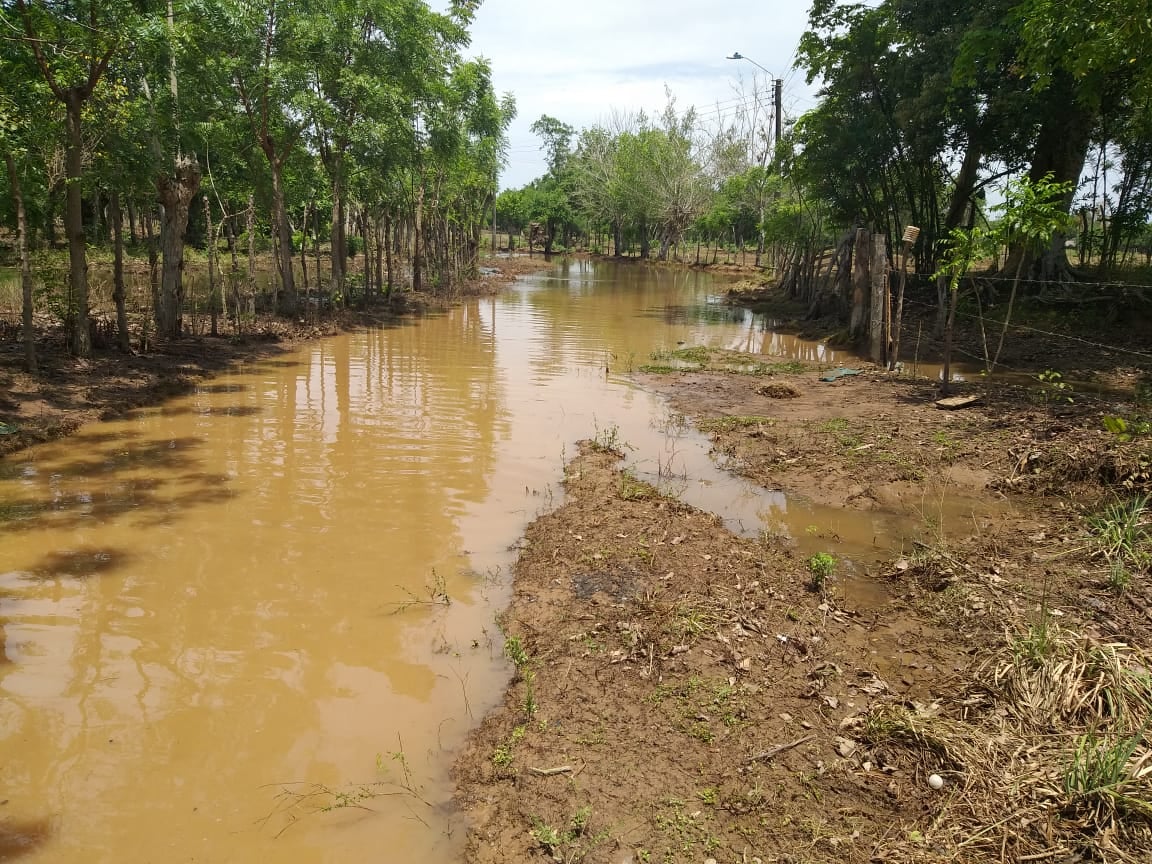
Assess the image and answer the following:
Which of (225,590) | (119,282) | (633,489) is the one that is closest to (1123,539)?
(633,489)

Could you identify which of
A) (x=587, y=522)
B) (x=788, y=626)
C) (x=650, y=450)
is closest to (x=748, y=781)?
(x=788, y=626)

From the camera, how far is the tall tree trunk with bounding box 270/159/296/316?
53.1ft

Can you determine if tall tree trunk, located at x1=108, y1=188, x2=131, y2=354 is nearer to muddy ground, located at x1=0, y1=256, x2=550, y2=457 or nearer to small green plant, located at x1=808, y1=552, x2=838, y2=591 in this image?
muddy ground, located at x1=0, y1=256, x2=550, y2=457

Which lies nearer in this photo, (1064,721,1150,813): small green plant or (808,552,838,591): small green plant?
(1064,721,1150,813): small green plant

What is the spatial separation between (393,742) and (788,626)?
2.47 metres

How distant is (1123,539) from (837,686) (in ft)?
8.44

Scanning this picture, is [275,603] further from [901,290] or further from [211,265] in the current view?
[211,265]

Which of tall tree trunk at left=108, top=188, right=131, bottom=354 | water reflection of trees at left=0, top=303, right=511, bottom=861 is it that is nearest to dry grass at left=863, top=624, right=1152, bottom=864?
water reflection of trees at left=0, top=303, right=511, bottom=861

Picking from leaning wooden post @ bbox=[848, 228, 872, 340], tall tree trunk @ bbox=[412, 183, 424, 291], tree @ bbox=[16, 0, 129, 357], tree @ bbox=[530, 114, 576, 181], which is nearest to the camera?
tree @ bbox=[16, 0, 129, 357]

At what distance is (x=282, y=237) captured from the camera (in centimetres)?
1675

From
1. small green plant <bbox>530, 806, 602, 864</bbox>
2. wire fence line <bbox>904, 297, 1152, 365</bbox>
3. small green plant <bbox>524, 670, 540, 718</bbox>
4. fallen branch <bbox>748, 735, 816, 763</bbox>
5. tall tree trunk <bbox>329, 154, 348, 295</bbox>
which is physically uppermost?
tall tree trunk <bbox>329, 154, 348, 295</bbox>

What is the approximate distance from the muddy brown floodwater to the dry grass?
6.96ft

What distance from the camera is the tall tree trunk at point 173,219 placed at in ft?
42.0

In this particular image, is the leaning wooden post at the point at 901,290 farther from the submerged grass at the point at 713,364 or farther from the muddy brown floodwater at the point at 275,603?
the muddy brown floodwater at the point at 275,603
